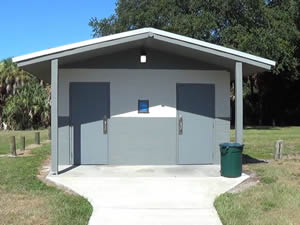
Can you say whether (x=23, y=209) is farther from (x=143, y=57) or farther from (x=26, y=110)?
(x=26, y=110)

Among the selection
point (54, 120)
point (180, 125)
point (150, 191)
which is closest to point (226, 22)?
point (180, 125)

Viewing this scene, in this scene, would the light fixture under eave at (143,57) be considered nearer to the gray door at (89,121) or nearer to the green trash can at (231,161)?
the gray door at (89,121)

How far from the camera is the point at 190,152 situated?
12.6 m

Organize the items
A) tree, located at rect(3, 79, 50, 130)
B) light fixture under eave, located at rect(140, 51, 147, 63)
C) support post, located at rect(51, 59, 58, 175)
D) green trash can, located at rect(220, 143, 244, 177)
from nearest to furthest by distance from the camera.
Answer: green trash can, located at rect(220, 143, 244, 177) < support post, located at rect(51, 59, 58, 175) < light fixture under eave, located at rect(140, 51, 147, 63) < tree, located at rect(3, 79, 50, 130)

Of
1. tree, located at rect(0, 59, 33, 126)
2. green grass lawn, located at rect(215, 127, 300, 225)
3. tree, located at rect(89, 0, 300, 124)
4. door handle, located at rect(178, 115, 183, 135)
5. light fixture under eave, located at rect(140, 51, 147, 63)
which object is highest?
tree, located at rect(89, 0, 300, 124)

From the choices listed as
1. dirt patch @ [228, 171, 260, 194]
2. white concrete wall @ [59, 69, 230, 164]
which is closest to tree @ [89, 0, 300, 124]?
white concrete wall @ [59, 69, 230, 164]

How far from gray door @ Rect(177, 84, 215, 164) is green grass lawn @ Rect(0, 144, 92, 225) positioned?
4.16m

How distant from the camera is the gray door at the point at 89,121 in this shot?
12227mm

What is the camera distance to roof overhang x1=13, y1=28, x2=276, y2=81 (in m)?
10.6

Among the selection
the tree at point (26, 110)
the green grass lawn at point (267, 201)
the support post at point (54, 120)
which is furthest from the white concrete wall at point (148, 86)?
the tree at point (26, 110)

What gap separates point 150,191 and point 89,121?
403cm

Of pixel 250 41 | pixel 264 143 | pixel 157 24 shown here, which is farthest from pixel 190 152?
pixel 157 24

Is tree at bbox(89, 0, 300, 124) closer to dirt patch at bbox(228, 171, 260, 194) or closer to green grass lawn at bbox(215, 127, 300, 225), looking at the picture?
green grass lawn at bbox(215, 127, 300, 225)

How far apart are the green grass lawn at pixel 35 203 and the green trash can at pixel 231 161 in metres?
3.83
